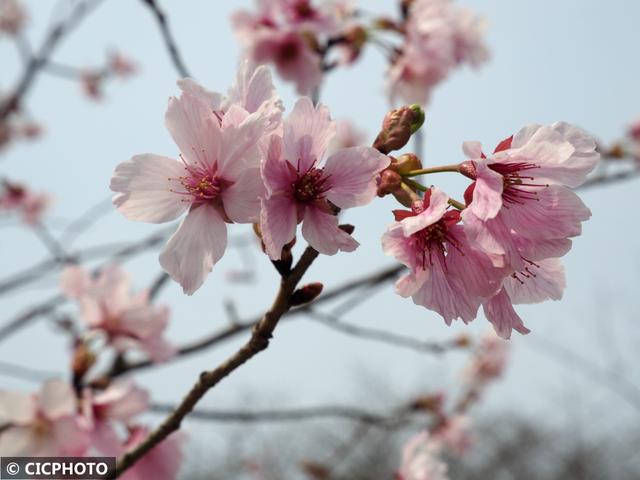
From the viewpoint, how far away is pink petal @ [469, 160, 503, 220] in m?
0.67

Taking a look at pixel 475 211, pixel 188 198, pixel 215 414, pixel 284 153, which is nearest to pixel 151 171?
pixel 188 198

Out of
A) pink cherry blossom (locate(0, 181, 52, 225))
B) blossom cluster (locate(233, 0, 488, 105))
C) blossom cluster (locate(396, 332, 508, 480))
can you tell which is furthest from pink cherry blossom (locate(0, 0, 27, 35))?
blossom cluster (locate(396, 332, 508, 480))

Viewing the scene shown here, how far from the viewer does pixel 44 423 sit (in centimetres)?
132

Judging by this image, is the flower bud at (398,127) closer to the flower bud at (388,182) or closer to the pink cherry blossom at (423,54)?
the flower bud at (388,182)

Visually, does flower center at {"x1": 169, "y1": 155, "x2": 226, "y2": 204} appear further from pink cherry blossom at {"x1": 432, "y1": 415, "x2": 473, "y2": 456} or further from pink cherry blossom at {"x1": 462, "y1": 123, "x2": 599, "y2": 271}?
pink cherry blossom at {"x1": 432, "y1": 415, "x2": 473, "y2": 456}

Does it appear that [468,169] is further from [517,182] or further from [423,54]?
[423,54]

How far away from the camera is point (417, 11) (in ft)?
7.54

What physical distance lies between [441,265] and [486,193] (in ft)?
0.43

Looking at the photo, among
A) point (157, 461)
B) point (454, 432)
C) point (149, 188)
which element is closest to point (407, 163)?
point (149, 188)

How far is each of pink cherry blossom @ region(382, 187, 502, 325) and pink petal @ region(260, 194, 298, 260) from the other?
122mm

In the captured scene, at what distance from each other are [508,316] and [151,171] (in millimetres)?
532

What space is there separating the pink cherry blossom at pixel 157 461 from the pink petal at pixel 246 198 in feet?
2.27

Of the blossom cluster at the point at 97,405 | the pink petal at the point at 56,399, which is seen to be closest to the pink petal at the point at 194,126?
the blossom cluster at the point at 97,405

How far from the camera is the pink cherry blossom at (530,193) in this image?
691mm
